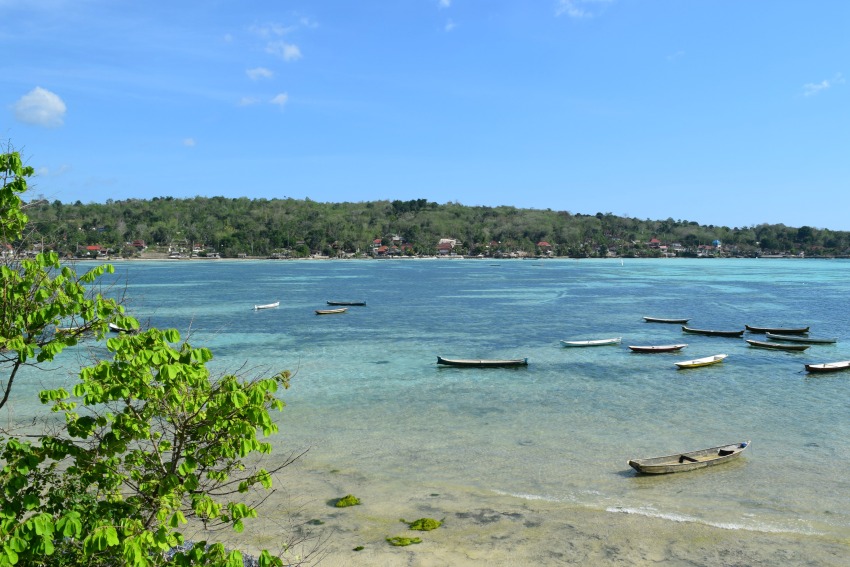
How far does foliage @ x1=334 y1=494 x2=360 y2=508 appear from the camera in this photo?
1758cm

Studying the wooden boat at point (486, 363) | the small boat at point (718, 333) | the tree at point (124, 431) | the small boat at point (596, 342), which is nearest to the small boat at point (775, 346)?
the small boat at point (718, 333)

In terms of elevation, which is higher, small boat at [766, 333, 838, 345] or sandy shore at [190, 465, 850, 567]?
small boat at [766, 333, 838, 345]

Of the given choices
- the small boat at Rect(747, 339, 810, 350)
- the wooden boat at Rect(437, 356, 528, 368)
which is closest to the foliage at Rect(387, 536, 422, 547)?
the wooden boat at Rect(437, 356, 528, 368)

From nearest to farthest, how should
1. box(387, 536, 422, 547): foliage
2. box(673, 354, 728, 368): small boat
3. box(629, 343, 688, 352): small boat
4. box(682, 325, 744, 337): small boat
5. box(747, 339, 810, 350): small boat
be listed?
box(387, 536, 422, 547): foliage, box(673, 354, 728, 368): small boat, box(629, 343, 688, 352): small boat, box(747, 339, 810, 350): small boat, box(682, 325, 744, 337): small boat

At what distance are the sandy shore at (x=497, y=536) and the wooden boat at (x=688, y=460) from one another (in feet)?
9.58

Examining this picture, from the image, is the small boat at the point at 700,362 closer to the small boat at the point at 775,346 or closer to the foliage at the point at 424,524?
the small boat at the point at 775,346

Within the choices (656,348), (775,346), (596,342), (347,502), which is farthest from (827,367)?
(347,502)

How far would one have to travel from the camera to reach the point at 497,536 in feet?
51.5

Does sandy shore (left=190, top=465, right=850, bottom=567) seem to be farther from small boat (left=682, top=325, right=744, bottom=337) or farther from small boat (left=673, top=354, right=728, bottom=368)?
small boat (left=682, top=325, right=744, bottom=337)

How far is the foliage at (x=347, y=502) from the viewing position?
1758cm

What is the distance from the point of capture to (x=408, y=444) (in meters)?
23.3

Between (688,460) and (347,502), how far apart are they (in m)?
10.3

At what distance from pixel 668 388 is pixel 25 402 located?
29.6m

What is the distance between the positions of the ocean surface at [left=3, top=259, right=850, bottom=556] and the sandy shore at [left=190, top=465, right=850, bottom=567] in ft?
2.39
